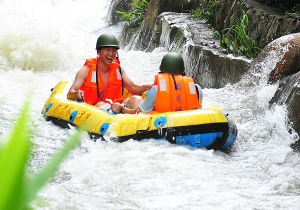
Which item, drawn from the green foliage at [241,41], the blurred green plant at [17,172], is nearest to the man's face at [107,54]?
the green foliage at [241,41]

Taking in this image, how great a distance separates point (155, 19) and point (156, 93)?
292 inches

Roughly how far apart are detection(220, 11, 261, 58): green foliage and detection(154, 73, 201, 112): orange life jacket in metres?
2.90

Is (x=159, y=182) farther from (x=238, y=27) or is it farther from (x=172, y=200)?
(x=238, y=27)

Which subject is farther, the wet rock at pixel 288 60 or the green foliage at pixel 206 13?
the green foliage at pixel 206 13

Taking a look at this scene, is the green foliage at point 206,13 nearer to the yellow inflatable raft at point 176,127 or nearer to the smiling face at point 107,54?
the smiling face at point 107,54

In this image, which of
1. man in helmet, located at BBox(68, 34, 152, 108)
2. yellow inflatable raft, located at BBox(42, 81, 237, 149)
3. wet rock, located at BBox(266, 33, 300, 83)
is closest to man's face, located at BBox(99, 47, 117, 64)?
man in helmet, located at BBox(68, 34, 152, 108)

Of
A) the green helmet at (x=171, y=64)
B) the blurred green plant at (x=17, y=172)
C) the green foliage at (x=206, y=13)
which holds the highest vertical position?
the blurred green plant at (x=17, y=172)

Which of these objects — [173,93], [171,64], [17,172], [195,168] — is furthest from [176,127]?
[17,172]

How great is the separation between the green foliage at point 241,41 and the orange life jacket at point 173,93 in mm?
2904

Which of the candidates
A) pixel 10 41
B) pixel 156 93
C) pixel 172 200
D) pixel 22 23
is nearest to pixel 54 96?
pixel 156 93

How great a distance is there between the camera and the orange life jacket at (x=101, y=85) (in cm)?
639

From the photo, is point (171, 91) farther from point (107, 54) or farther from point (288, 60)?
point (288, 60)

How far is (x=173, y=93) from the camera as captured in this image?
5375mm

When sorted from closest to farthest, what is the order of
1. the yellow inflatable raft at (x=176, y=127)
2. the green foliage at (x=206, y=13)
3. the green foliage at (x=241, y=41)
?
1. the yellow inflatable raft at (x=176, y=127)
2. the green foliage at (x=241, y=41)
3. the green foliage at (x=206, y=13)
